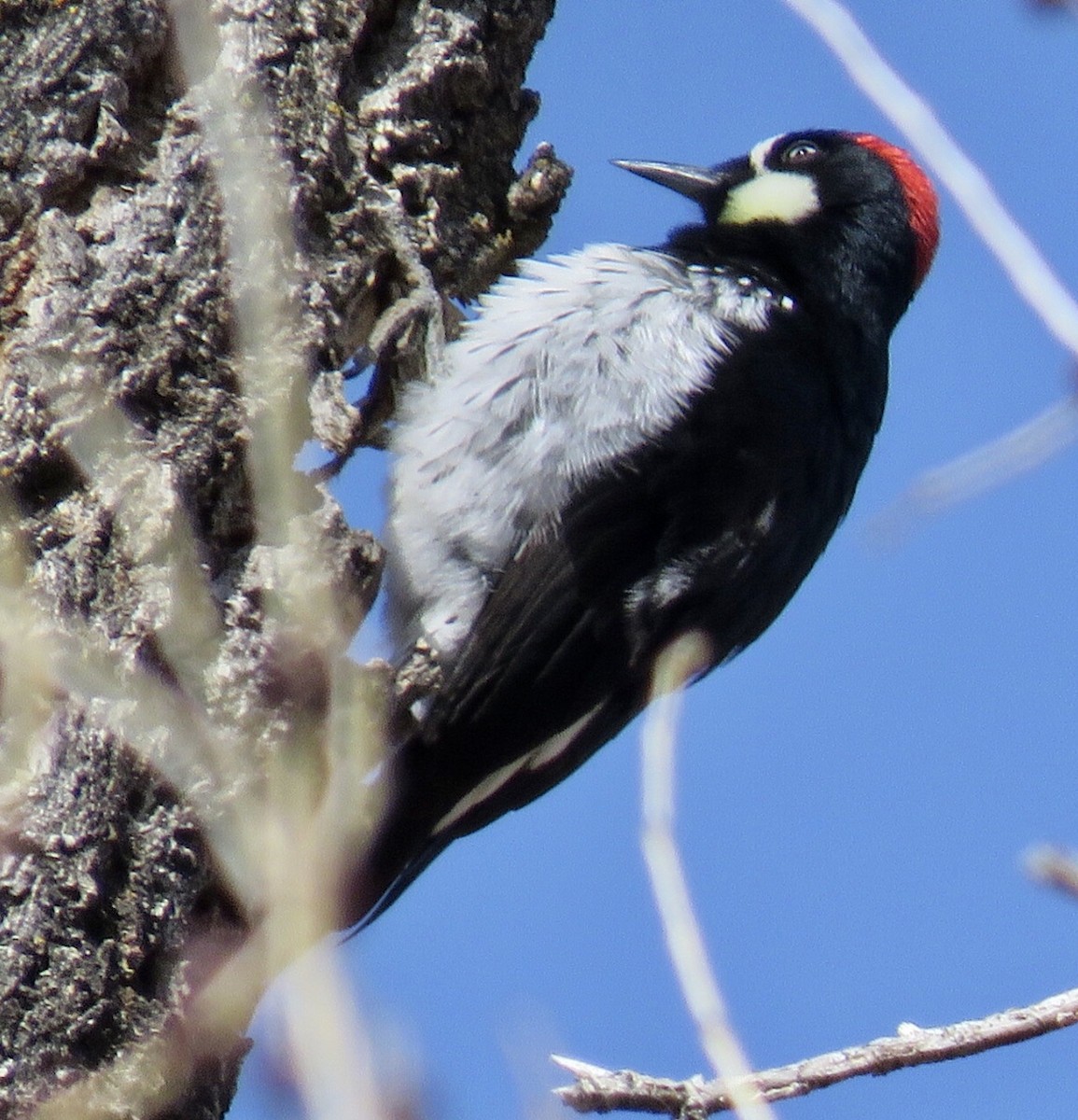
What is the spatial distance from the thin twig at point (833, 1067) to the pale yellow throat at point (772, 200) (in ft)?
7.85

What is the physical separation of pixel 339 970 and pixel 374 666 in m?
1.79

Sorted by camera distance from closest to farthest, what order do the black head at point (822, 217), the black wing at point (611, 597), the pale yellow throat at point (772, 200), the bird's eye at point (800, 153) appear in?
the black wing at point (611, 597), the black head at point (822, 217), the pale yellow throat at point (772, 200), the bird's eye at point (800, 153)

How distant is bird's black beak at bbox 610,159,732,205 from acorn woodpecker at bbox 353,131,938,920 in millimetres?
849

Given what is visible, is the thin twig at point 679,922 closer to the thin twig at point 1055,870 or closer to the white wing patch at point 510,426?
the thin twig at point 1055,870

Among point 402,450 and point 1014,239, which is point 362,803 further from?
point 1014,239

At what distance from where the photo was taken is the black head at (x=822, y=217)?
12.1 ft

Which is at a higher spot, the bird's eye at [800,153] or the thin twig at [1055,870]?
the bird's eye at [800,153]

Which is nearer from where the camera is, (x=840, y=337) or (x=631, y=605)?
(x=631, y=605)

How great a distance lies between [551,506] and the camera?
9.98 feet

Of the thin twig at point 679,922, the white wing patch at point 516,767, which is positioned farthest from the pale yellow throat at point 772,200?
the thin twig at point 679,922

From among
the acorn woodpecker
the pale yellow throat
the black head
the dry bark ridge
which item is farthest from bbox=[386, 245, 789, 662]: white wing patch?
the pale yellow throat

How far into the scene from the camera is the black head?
12.1 feet

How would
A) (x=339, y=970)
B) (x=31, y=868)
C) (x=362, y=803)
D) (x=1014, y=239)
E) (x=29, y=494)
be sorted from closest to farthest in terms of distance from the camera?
1. (x=339, y=970)
2. (x=1014, y=239)
3. (x=31, y=868)
4. (x=29, y=494)
5. (x=362, y=803)

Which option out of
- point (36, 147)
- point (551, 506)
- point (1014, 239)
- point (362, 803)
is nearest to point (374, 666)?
point (362, 803)
